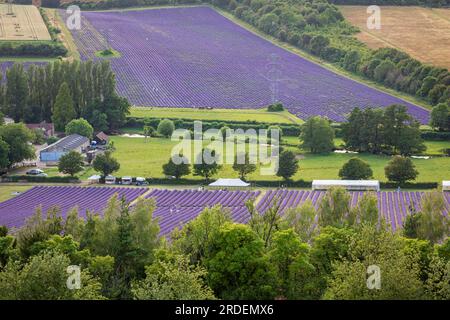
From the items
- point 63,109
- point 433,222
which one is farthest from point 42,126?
point 433,222

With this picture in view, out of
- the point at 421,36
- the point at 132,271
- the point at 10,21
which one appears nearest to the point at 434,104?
the point at 421,36

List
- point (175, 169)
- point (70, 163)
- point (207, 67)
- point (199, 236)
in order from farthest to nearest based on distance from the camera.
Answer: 1. point (207, 67)
2. point (70, 163)
3. point (175, 169)
4. point (199, 236)

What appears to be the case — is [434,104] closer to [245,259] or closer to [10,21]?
[10,21]

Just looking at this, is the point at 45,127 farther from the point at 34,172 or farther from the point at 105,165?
the point at 105,165

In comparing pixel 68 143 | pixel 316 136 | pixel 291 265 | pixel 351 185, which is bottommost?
pixel 68 143

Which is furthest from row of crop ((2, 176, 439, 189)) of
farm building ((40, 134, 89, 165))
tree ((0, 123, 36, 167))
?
farm building ((40, 134, 89, 165))

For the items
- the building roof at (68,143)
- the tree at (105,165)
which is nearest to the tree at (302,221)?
the tree at (105,165)
